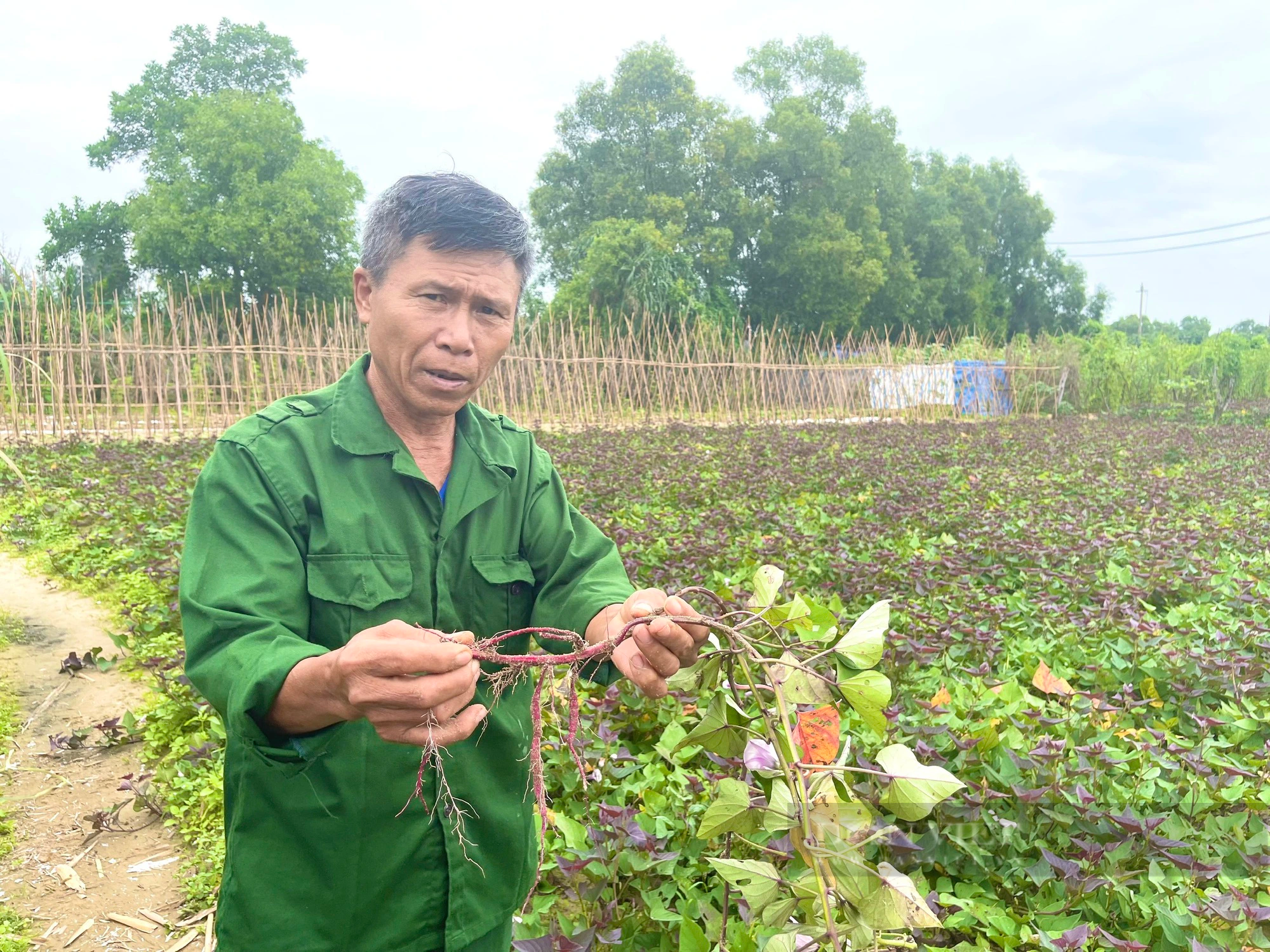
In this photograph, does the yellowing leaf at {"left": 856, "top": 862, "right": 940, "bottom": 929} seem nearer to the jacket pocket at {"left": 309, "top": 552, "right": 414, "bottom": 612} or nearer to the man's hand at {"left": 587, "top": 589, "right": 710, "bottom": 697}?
the man's hand at {"left": 587, "top": 589, "right": 710, "bottom": 697}

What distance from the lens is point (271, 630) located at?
1132mm

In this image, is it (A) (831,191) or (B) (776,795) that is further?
(A) (831,191)

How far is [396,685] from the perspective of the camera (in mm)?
947

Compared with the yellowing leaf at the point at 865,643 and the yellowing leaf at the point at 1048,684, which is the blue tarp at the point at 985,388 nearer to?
the yellowing leaf at the point at 1048,684

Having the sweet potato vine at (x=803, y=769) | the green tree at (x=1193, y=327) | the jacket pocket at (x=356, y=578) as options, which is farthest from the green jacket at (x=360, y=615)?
the green tree at (x=1193, y=327)

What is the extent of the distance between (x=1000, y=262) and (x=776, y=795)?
128 feet

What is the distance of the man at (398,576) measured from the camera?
4.14ft

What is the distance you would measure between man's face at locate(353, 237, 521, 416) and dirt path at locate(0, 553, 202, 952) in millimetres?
1796

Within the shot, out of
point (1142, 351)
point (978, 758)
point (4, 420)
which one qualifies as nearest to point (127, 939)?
point (978, 758)

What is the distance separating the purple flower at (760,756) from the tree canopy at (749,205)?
21.8 metres

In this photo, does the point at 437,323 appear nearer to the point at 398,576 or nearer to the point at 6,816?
the point at 398,576

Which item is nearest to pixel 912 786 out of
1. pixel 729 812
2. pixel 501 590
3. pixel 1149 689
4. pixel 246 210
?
pixel 729 812

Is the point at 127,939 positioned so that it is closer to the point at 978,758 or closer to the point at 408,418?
the point at 408,418

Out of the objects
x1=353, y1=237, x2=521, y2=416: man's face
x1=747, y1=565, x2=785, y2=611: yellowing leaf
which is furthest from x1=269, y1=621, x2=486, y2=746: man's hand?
x1=353, y1=237, x2=521, y2=416: man's face
